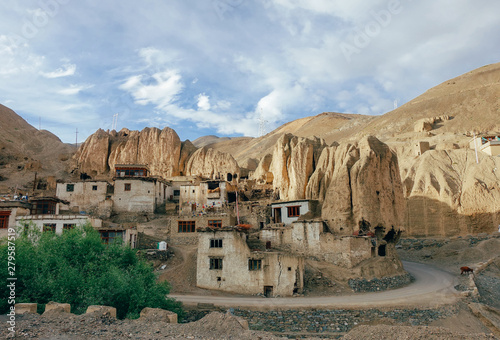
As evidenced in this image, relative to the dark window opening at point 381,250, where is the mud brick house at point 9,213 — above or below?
above

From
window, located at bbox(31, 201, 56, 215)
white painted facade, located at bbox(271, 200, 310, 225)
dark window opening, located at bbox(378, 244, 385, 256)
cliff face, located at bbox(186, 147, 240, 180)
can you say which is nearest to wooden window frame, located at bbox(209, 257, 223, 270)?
white painted facade, located at bbox(271, 200, 310, 225)

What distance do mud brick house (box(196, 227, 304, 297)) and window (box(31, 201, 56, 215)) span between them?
2121 centimetres

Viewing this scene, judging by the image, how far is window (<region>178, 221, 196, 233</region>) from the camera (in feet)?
143

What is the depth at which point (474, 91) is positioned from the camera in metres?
119

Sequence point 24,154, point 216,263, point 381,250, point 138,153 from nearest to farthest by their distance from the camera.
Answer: point 216,263 < point 381,250 < point 138,153 < point 24,154

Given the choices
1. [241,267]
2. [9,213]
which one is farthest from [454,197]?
[9,213]

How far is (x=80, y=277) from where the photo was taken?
79.3ft

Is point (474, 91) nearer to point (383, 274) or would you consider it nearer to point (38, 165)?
point (383, 274)

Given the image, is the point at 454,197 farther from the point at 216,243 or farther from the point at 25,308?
the point at 25,308

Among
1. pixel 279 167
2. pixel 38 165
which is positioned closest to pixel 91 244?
pixel 279 167

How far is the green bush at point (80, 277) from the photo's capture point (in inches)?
886

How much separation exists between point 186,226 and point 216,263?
396 inches

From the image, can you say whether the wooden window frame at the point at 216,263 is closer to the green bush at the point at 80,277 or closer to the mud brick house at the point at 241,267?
the mud brick house at the point at 241,267

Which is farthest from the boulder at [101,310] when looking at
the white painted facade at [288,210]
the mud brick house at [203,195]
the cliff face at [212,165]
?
the cliff face at [212,165]
